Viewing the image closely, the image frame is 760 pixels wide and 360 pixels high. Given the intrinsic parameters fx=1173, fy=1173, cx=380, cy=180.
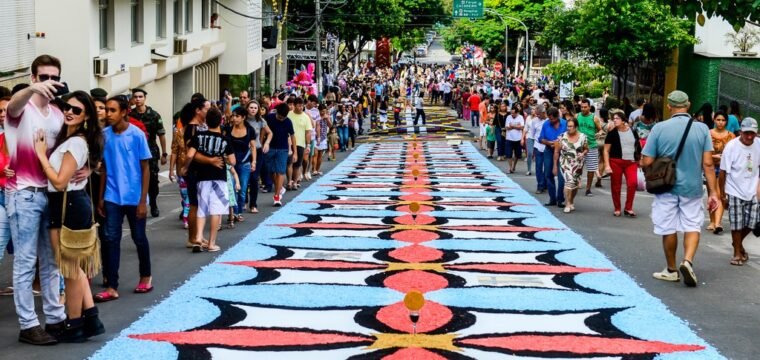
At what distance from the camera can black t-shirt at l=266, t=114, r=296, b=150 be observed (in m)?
18.9

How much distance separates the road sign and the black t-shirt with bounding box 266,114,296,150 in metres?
49.8

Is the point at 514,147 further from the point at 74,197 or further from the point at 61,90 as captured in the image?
the point at 74,197

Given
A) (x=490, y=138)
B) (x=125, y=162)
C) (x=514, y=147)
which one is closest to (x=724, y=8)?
(x=125, y=162)

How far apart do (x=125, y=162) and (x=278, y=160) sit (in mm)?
8479

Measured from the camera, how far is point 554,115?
1950 centimetres

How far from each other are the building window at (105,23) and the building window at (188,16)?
9342 millimetres

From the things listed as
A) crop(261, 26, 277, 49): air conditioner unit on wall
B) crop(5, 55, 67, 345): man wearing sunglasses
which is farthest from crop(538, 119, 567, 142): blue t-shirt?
crop(261, 26, 277, 49): air conditioner unit on wall

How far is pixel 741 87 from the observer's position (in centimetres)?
2917

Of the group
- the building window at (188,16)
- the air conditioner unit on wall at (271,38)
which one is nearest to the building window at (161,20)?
the building window at (188,16)

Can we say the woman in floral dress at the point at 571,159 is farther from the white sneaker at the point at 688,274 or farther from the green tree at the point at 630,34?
the green tree at the point at 630,34

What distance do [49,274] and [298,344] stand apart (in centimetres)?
187

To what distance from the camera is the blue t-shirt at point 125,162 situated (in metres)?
10.5

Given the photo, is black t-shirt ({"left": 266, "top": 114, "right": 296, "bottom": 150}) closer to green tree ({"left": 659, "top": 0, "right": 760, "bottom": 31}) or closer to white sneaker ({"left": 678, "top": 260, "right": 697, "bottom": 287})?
green tree ({"left": 659, "top": 0, "right": 760, "bottom": 31})

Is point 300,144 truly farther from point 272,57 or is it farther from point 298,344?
point 272,57
